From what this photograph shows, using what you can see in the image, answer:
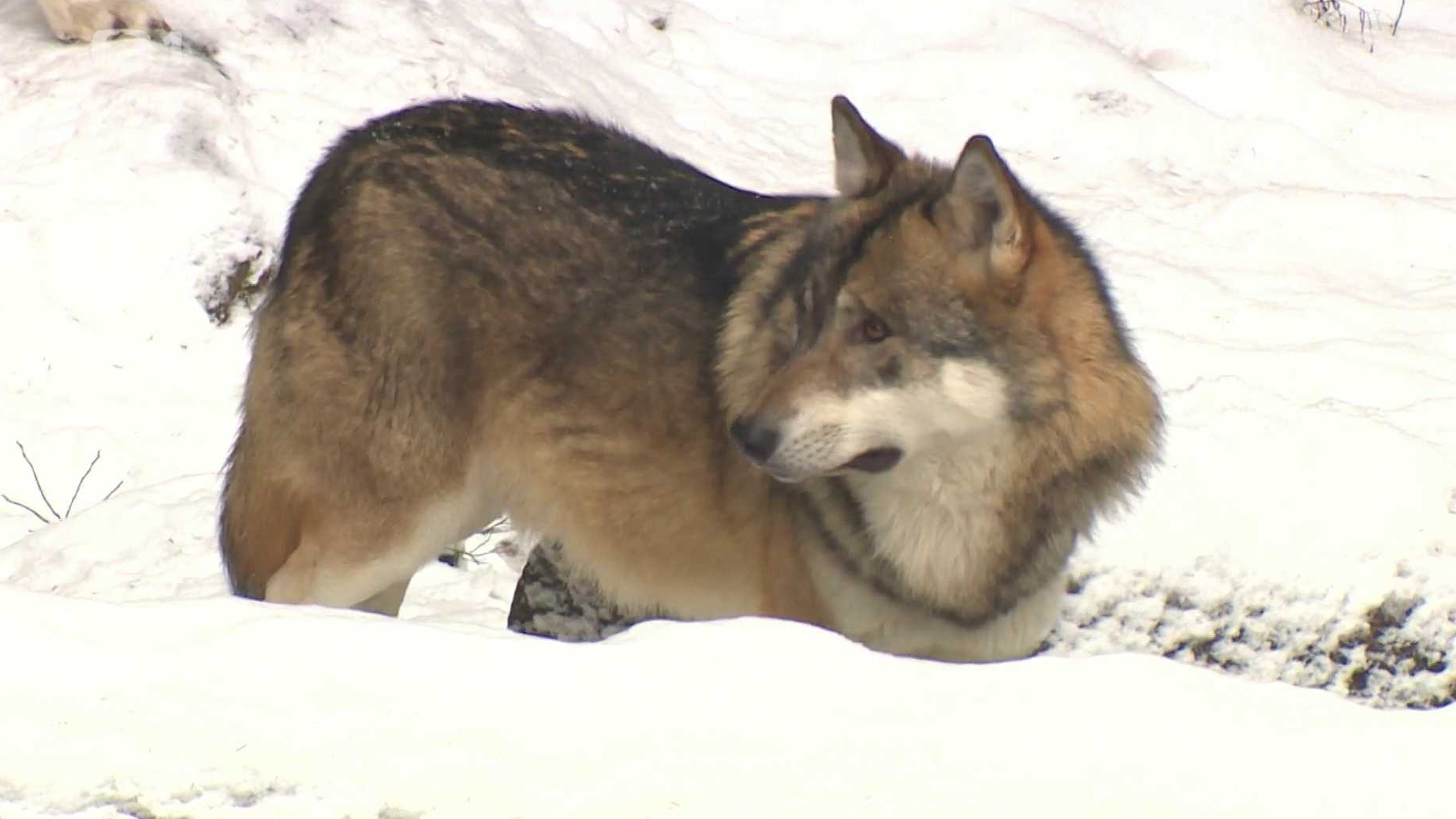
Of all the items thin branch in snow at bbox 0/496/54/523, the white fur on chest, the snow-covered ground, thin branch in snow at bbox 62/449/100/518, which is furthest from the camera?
thin branch in snow at bbox 62/449/100/518

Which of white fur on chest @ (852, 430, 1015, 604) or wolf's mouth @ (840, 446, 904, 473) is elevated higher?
wolf's mouth @ (840, 446, 904, 473)

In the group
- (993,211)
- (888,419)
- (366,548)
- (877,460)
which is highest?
(993,211)

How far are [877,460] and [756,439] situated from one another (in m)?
0.31

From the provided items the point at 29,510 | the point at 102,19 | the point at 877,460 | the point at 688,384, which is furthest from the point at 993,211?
the point at 102,19

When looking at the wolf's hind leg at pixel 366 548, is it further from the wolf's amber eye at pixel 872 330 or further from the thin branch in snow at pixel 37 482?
the thin branch in snow at pixel 37 482

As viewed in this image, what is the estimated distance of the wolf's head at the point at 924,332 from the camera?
3744 mm

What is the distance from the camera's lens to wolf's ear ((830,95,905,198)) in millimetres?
4090

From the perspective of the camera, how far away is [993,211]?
3.79 metres

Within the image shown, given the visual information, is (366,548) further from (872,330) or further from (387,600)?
(872,330)

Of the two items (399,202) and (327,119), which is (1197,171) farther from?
(399,202)

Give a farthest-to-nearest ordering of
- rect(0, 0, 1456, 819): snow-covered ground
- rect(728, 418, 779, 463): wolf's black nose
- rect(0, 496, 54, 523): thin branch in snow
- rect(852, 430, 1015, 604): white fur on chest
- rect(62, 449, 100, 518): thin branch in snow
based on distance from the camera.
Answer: rect(62, 449, 100, 518): thin branch in snow
rect(0, 496, 54, 523): thin branch in snow
rect(852, 430, 1015, 604): white fur on chest
rect(728, 418, 779, 463): wolf's black nose
rect(0, 0, 1456, 819): snow-covered ground

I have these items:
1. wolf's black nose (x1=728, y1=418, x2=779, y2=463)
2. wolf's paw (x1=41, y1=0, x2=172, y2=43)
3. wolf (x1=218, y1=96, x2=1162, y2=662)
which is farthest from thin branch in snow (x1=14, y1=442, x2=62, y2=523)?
wolf's black nose (x1=728, y1=418, x2=779, y2=463)

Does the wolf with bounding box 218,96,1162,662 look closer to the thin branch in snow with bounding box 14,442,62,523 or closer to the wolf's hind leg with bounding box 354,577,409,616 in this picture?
the wolf's hind leg with bounding box 354,577,409,616

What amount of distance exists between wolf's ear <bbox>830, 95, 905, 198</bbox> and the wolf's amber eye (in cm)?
43
